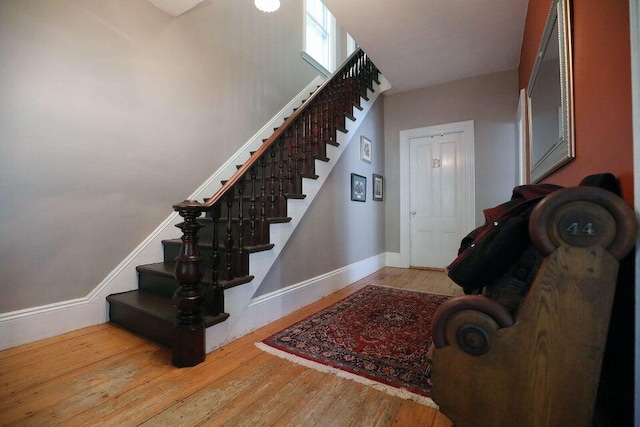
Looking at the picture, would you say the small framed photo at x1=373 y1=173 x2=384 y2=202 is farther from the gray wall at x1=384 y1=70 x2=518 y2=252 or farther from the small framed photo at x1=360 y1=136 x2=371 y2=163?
the gray wall at x1=384 y1=70 x2=518 y2=252

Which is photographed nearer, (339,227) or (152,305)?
(152,305)

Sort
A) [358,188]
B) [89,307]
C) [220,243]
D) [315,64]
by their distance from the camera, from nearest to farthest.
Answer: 1. [89,307]
2. [220,243]
3. [358,188]
4. [315,64]

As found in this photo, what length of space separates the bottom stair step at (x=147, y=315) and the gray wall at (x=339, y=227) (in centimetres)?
59

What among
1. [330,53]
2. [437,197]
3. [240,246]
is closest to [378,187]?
[437,197]

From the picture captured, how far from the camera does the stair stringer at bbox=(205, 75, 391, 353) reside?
1.67m

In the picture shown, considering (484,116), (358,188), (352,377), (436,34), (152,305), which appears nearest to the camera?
(352,377)

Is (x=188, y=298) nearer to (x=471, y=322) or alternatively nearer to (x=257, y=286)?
(x=257, y=286)

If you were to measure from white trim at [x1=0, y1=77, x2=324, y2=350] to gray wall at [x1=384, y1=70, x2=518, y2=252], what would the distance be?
122 inches

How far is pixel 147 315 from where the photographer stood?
170 cm

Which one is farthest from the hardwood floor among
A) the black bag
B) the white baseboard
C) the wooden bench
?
the white baseboard

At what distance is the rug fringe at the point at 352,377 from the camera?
3.87 ft

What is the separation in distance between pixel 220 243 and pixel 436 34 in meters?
2.95

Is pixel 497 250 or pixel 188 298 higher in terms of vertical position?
pixel 497 250

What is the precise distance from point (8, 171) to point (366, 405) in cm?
241
